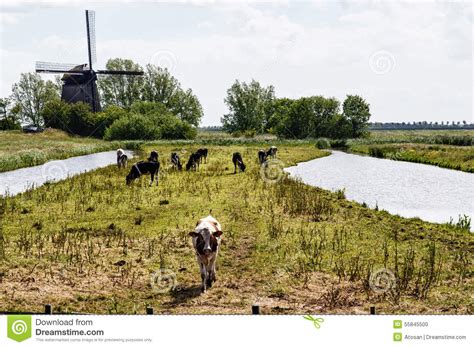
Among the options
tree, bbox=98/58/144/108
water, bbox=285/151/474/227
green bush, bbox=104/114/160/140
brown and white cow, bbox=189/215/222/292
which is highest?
tree, bbox=98/58/144/108

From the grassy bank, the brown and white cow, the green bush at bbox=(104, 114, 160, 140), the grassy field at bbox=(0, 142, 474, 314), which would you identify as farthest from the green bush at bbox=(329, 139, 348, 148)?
the brown and white cow

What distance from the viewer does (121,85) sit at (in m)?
102

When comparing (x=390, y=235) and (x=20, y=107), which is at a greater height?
(x=20, y=107)

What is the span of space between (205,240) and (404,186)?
23955 millimetres

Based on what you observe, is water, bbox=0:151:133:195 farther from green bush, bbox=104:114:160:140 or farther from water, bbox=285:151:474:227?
green bush, bbox=104:114:160:140

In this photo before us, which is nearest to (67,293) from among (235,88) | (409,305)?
(409,305)

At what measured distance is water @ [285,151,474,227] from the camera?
79.8 feet

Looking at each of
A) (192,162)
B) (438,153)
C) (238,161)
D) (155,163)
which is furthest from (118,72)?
(155,163)

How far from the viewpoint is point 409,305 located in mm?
10984

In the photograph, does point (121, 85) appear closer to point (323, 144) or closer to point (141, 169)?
point (323, 144)

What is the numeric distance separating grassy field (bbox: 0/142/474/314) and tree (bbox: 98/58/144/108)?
79364 millimetres

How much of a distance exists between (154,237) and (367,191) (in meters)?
17.2
